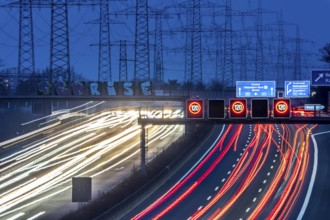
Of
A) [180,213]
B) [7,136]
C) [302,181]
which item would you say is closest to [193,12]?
[7,136]

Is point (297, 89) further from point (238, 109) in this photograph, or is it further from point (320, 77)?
point (238, 109)

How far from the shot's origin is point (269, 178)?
5822cm

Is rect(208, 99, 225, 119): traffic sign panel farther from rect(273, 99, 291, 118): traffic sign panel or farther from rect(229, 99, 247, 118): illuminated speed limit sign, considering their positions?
rect(273, 99, 291, 118): traffic sign panel

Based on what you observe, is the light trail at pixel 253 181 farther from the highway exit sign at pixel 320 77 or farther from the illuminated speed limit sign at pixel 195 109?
the highway exit sign at pixel 320 77

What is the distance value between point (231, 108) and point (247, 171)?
787 inches

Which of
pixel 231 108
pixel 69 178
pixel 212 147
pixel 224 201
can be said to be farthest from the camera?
pixel 212 147

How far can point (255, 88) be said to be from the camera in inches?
2063

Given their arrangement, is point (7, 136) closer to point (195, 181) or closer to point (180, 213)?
point (195, 181)

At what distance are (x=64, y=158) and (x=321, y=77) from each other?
85.3ft

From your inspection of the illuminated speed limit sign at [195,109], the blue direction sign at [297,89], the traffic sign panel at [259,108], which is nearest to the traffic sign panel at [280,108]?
the traffic sign panel at [259,108]

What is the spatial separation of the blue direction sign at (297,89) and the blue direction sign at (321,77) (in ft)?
16.6

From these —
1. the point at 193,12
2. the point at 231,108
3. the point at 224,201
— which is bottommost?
the point at 224,201

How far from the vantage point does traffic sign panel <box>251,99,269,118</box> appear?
4222 centimetres

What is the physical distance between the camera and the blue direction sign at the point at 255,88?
171 ft
